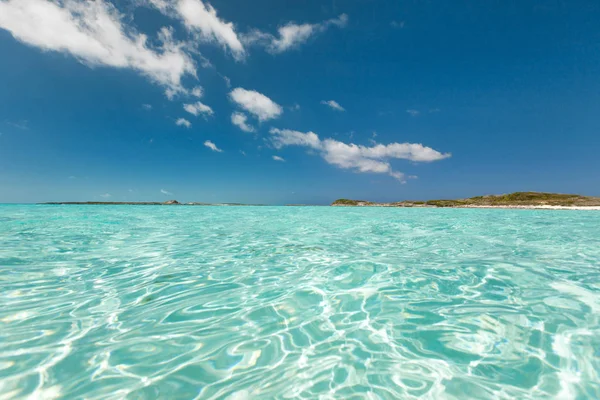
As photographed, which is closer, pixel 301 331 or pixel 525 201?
pixel 301 331

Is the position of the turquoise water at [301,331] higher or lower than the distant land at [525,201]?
lower

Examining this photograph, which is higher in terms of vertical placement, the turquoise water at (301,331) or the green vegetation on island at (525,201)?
the green vegetation on island at (525,201)

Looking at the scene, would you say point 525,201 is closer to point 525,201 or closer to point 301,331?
point 525,201

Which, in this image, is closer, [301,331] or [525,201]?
[301,331]

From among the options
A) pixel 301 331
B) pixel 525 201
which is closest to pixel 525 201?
pixel 525 201

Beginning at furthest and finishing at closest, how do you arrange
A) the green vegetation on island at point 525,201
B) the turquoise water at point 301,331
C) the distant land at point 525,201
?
the green vegetation on island at point 525,201, the distant land at point 525,201, the turquoise water at point 301,331

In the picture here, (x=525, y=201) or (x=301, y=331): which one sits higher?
(x=525, y=201)

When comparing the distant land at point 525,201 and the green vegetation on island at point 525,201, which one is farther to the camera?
the green vegetation on island at point 525,201

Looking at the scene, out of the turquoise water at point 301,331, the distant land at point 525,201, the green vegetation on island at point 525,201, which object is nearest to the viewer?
the turquoise water at point 301,331

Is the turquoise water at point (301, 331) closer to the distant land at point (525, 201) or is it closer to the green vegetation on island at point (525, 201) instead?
the distant land at point (525, 201)

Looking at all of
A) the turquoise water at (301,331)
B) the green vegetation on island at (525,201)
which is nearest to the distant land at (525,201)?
the green vegetation on island at (525,201)

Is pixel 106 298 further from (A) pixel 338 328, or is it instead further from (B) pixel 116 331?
(A) pixel 338 328

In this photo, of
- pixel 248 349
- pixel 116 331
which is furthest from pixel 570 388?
pixel 116 331

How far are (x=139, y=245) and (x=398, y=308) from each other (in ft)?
32.7
